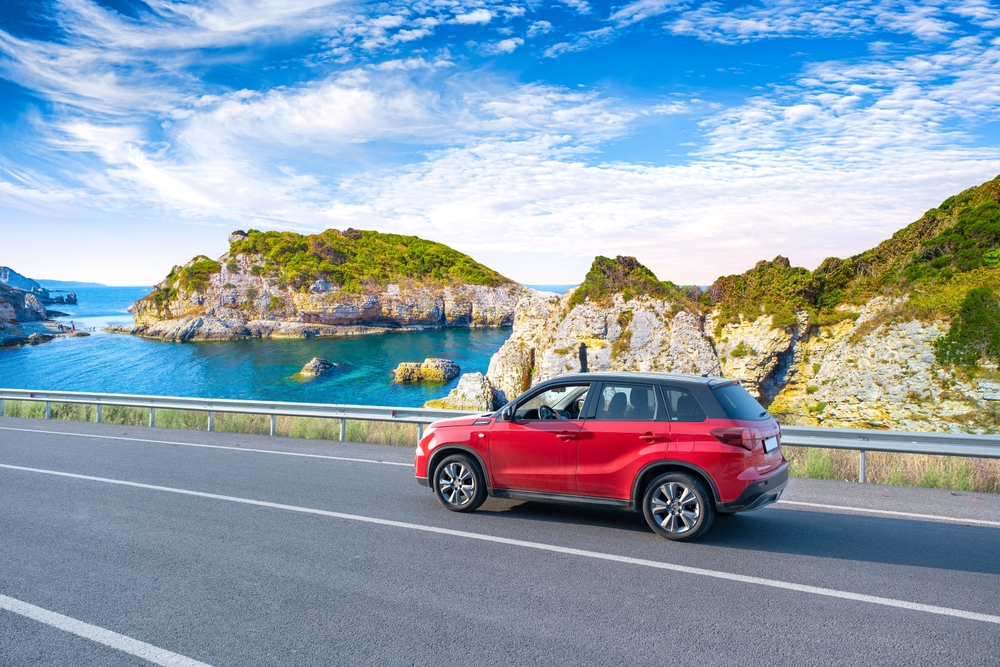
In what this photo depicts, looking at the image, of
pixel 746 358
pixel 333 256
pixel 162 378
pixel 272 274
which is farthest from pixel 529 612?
pixel 333 256

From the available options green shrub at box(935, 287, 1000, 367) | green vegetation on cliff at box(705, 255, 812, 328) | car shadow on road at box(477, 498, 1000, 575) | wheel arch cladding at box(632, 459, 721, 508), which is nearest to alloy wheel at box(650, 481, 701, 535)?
wheel arch cladding at box(632, 459, 721, 508)

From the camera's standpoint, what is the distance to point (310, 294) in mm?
99000

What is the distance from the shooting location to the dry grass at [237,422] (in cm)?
1464

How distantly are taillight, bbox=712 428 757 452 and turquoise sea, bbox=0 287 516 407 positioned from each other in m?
41.2

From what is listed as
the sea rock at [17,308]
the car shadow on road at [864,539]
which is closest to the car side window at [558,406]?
the car shadow on road at [864,539]

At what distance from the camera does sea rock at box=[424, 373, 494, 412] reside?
110 feet

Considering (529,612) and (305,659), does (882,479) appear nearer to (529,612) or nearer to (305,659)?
(529,612)

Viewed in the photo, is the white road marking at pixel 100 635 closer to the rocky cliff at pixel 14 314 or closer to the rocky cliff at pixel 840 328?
the rocky cliff at pixel 840 328

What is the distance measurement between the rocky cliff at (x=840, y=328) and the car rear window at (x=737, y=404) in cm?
1199

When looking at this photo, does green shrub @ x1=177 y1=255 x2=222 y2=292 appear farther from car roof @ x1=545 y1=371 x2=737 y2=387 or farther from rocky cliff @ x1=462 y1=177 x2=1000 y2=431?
car roof @ x1=545 y1=371 x2=737 y2=387

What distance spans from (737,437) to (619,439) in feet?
3.75

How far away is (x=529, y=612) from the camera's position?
479cm

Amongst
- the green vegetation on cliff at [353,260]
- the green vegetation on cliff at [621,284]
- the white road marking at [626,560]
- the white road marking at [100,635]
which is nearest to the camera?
the white road marking at [100,635]

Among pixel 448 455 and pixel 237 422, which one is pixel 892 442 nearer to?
pixel 448 455
